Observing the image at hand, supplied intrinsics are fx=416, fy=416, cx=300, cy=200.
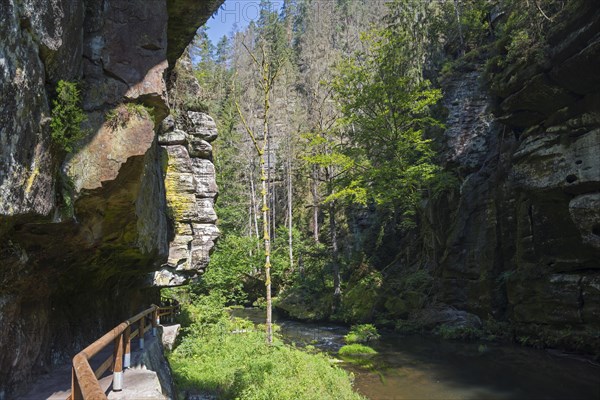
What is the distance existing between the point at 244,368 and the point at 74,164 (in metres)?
7.36

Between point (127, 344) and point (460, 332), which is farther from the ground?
point (127, 344)

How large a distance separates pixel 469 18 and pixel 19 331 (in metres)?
28.0

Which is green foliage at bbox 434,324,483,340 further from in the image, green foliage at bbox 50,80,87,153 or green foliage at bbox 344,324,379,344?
green foliage at bbox 50,80,87,153

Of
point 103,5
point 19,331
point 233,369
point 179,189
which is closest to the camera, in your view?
point 19,331

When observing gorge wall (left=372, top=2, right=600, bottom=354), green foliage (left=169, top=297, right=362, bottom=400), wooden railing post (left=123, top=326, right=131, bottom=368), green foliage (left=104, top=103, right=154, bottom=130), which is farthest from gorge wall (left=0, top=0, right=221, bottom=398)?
gorge wall (left=372, top=2, right=600, bottom=354)

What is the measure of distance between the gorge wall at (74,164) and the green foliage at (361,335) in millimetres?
10993

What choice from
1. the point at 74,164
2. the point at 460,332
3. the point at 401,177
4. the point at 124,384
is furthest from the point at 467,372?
the point at 74,164

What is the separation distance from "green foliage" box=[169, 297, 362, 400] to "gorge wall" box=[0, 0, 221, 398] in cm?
339

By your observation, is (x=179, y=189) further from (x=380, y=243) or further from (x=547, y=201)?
(x=380, y=243)

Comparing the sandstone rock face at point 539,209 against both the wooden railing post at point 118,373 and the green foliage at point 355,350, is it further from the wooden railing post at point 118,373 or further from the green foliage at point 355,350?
the wooden railing post at point 118,373

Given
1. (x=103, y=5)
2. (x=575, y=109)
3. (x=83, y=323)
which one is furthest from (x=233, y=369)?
(x=575, y=109)

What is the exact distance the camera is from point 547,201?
15.6m

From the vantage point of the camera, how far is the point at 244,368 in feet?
35.2

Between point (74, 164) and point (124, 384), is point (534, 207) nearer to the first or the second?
point (124, 384)
